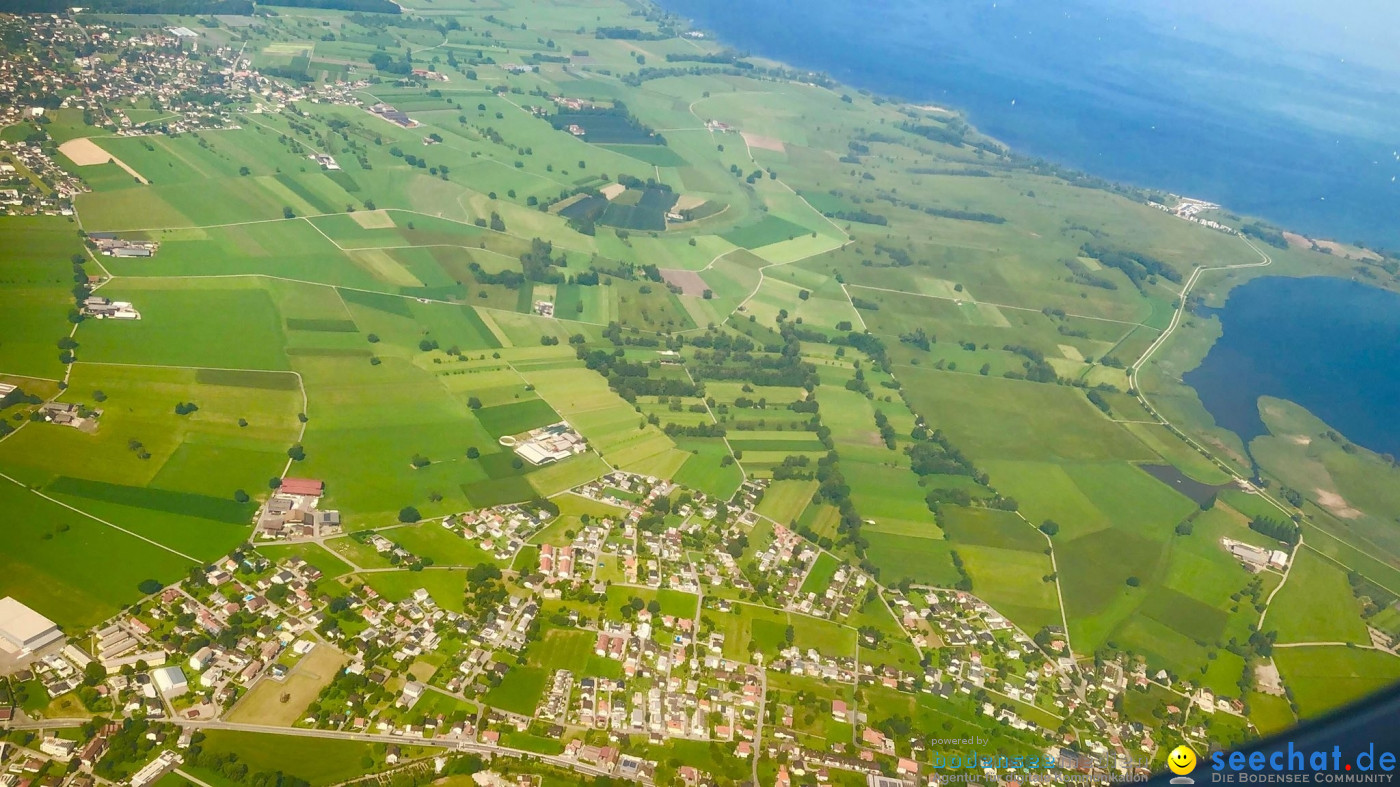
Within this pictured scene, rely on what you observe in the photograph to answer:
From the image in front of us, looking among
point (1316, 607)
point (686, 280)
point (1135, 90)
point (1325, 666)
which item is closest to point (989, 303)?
point (686, 280)

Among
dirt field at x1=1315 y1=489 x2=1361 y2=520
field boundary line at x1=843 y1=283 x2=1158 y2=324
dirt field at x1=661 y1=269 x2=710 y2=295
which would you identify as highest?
field boundary line at x1=843 y1=283 x2=1158 y2=324

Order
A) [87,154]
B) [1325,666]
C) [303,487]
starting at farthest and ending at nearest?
1. [87,154]
2. [303,487]
3. [1325,666]

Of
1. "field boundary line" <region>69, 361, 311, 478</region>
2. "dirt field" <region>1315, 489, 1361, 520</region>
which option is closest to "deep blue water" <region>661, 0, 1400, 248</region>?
"dirt field" <region>1315, 489, 1361, 520</region>

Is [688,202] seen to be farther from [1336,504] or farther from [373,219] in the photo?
[1336,504]

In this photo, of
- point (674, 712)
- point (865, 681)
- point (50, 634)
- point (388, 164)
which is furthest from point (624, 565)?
point (388, 164)

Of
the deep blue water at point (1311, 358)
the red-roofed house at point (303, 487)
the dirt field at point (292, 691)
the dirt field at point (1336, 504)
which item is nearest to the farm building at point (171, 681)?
the dirt field at point (292, 691)

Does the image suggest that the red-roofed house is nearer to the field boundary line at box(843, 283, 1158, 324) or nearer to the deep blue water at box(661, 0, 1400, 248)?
the field boundary line at box(843, 283, 1158, 324)

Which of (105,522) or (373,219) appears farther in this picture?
(373,219)
